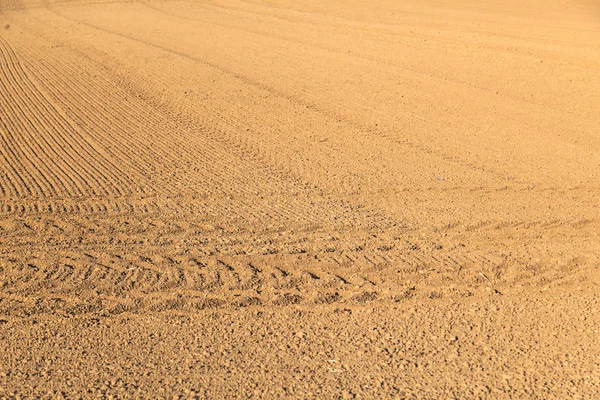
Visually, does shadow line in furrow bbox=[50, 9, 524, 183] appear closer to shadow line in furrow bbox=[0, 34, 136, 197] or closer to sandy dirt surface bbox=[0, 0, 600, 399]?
sandy dirt surface bbox=[0, 0, 600, 399]

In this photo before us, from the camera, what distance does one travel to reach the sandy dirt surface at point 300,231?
5555 millimetres

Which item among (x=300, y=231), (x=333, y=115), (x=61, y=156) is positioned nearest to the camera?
(x=300, y=231)

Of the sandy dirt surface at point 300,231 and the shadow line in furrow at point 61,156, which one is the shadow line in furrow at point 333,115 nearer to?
the sandy dirt surface at point 300,231

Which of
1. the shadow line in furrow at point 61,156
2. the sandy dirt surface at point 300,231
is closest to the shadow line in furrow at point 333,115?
the sandy dirt surface at point 300,231

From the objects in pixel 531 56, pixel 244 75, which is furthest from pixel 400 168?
pixel 531 56

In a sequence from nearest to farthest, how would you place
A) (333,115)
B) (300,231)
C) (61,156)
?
(300,231)
(61,156)
(333,115)

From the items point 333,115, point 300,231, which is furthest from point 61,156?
point 333,115

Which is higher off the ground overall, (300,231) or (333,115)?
(300,231)

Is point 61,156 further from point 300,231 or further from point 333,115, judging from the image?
point 333,115

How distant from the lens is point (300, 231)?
26.0 ft

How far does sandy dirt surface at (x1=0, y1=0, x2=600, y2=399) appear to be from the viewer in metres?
5.55

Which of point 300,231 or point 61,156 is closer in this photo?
point 300,231

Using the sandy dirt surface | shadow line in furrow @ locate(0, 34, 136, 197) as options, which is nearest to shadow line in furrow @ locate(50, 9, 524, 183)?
the sandy dirt surface

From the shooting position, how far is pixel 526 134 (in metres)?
12.1
